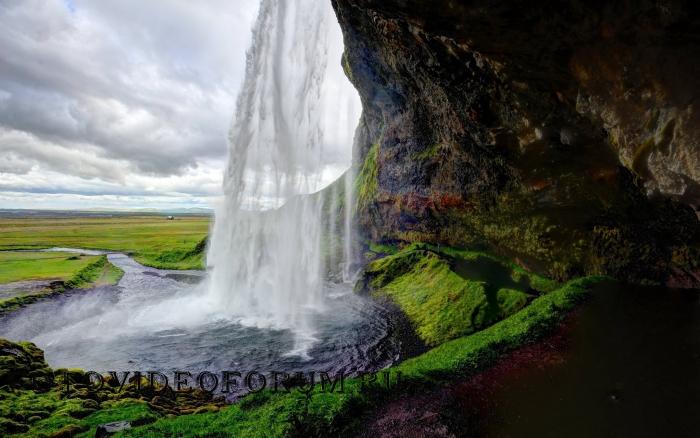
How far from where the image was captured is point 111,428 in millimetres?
9664

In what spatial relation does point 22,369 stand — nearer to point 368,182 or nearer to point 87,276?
point 87,276

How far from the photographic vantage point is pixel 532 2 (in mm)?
9227

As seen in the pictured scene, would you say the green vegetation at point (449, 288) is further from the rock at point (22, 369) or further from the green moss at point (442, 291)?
the rock at point (22, 369)

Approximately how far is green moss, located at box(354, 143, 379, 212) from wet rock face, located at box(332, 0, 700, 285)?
7782mm

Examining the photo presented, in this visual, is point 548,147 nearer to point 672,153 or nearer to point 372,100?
point 672,153

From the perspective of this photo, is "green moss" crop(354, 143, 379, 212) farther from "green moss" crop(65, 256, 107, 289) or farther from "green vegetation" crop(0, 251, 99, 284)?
"green vegetation" crop(0, 251, 99, 284)

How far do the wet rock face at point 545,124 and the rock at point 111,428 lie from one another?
13991 millimetres

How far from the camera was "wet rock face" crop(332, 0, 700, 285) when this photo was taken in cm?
932

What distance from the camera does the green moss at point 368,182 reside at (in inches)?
1718

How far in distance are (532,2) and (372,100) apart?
91.7ft

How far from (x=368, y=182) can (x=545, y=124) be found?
1279 inches

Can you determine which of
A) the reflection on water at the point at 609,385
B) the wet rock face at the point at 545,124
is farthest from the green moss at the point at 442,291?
the reflection on water at the point at 609,385

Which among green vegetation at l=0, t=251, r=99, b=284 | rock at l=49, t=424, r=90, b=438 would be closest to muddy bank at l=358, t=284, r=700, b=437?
rock at l=49, t=424, r=90, b=438

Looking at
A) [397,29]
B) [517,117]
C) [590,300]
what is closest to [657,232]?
[590,300]
